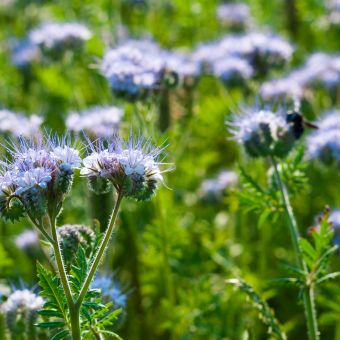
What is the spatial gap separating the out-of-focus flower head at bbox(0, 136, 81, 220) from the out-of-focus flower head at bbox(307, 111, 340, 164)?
6.43 feet

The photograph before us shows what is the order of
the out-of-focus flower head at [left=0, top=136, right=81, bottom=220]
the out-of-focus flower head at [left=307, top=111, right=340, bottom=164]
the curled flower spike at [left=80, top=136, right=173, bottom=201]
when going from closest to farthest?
the out-of-focus flower head at [left=0, top=136, right=81, bottom=220] → the curled flower spike at [left=80, top=136, right=173, bottom=201] → the out-of-focus flower head at [left=307, top=111, right=340, bottom=164]

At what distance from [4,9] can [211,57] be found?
129 inches

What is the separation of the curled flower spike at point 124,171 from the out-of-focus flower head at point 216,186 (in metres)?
2.99

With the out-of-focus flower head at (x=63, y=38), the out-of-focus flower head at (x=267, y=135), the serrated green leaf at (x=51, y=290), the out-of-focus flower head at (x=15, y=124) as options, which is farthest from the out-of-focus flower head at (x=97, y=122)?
the serrated green leaf at (x=51, y=290)

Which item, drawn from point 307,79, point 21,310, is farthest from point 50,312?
point 307,79

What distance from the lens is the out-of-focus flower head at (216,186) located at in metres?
5.38

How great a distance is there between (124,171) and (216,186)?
10.2 ft

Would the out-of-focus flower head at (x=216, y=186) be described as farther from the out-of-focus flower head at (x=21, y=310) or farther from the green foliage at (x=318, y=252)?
the out-of-focus flower head at (x=21, y=310)

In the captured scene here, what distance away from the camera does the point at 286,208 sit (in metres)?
3.03

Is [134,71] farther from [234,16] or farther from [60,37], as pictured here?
[234,16]

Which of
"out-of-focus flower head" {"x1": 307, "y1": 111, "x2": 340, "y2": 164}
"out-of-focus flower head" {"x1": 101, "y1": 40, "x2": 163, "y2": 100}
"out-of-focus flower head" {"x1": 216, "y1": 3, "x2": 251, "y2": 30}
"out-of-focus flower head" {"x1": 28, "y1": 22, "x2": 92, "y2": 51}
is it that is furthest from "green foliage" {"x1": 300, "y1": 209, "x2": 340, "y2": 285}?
"out-of-focus flower head" {"x1": 216, "y1": 3, "x2": 251, "y2": 30}

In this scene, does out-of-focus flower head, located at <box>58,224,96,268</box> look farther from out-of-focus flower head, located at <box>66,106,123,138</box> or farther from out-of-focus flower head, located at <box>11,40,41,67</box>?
out-of-focus flower head, located at <box>11,40,41,67</box>

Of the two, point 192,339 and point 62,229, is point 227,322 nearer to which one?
point 192,339

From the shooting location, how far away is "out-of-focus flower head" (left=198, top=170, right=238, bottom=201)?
5379 mm
